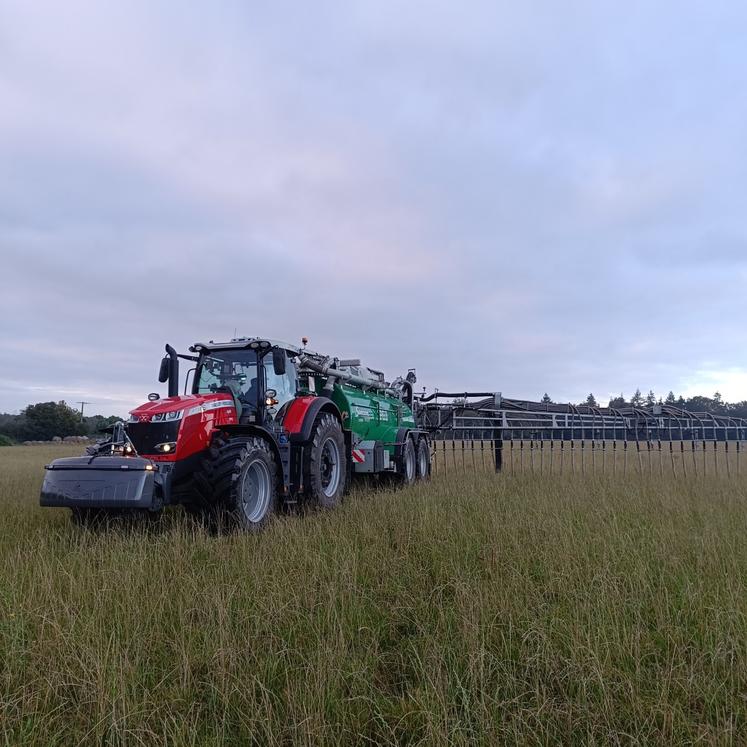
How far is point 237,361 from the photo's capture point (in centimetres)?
745

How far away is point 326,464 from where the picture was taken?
8.21 metres

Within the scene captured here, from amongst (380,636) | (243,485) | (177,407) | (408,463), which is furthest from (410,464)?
(380,636)

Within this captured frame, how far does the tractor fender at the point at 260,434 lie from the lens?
6.45 metres

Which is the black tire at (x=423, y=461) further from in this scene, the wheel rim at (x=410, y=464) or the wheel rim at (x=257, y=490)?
the wheel rim at (x=257, y=490)

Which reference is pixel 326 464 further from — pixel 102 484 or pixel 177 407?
pixel 102 484

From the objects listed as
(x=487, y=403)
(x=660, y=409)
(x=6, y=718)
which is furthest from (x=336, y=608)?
(x=660, y=409)

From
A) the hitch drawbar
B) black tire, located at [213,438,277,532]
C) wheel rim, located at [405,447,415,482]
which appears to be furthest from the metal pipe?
the hitch drawbar

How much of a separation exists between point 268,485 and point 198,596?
2790 millimetres

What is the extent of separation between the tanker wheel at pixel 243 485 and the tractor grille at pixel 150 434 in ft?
1.68

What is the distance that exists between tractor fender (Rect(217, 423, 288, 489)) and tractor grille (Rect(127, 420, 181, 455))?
24.4 inches

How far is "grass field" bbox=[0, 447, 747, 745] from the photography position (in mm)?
2471

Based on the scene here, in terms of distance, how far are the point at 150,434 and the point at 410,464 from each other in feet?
20.7

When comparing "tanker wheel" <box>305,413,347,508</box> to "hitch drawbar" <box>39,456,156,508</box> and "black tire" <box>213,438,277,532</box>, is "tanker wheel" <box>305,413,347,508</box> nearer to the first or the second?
"black tire" <box>213,438,277,532</box>

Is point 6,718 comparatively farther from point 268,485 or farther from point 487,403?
point 487,403
